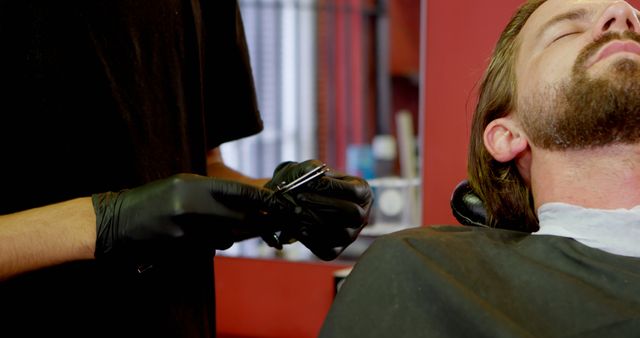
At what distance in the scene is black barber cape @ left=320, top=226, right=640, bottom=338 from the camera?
1.18 m

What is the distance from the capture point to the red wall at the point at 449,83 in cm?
200

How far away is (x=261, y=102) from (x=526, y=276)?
9.77 ft

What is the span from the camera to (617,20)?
1.50 metres

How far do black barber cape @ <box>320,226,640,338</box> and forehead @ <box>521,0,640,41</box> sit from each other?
57cm

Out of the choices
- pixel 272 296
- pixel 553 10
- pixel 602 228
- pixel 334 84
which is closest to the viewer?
pixel 602 228

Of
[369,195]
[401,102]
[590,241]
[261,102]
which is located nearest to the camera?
[590,241]

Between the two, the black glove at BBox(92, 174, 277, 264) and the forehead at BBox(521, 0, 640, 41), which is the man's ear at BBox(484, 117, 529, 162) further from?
the black glove at BBox(92, 174, 277, 264)

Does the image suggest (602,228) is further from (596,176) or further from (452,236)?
(452,236)

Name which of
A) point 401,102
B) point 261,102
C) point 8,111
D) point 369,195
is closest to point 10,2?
point 8,111

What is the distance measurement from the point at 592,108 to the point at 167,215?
2.87 feet

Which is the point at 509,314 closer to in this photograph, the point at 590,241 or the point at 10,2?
the point at 590,241

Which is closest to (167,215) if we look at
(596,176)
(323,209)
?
(323,209)

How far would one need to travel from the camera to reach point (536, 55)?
1.58m

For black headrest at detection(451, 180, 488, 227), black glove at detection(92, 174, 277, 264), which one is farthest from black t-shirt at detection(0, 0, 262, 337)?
black headrest at detection(451, 180, 488, 227)
